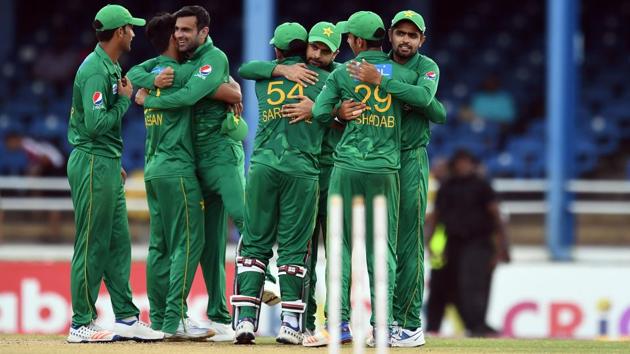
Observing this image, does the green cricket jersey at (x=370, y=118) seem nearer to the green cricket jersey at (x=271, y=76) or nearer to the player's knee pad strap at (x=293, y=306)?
the green cricket jersey at (x=271, y=76)

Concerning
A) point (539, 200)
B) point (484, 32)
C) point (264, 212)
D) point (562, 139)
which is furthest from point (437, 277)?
point (484, 32)

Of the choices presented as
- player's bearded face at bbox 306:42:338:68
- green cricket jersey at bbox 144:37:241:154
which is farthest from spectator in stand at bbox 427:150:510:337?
player's bearded face at bbox 306:42:338:68

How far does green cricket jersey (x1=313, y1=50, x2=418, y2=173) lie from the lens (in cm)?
1004

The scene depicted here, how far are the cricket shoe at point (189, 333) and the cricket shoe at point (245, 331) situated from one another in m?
0.43

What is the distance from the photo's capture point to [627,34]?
23859 mm

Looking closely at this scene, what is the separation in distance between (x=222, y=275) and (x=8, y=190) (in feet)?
33.6

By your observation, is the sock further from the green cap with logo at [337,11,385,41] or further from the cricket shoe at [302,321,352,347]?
the green cap with logo at [337,11,385,41]

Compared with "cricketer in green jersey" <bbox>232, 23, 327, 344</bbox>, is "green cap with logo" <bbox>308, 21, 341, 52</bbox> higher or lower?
higher

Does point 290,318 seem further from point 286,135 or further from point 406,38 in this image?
point 406,38

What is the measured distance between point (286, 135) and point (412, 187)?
3.08 feet

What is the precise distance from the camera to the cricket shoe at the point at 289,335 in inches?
410

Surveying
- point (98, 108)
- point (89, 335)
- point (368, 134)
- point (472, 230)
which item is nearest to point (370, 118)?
point (368, 134)

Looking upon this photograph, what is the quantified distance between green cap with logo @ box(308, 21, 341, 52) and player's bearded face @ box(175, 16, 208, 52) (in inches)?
33.0

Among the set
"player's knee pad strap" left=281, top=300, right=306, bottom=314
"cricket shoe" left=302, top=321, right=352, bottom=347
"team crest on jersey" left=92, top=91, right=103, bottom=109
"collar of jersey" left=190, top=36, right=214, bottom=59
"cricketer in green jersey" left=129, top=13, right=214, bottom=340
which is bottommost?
"cricket shoe" left=302, top=321, right=352, bottom=347
